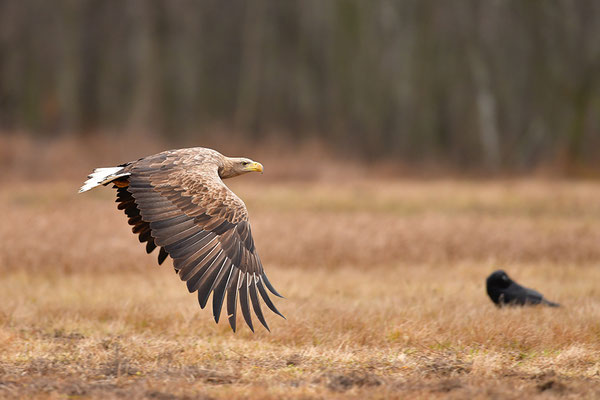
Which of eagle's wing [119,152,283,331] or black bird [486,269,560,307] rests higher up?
eagle's wing [119,152,283,331]

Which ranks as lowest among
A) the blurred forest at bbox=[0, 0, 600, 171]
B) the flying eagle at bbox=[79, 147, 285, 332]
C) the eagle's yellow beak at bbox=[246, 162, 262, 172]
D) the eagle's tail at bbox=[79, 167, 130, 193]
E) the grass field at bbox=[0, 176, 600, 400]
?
the grass field at bbox=[0, 176, 600, 400]

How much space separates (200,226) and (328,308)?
2.27 meters

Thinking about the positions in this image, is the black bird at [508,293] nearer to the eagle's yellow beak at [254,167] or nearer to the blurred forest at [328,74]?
the eagle's yellow beak at [254,167]

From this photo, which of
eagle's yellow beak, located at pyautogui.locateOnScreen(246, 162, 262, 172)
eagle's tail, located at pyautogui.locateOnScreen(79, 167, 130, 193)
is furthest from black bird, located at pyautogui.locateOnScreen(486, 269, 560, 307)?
eagle's tail, located at pyautogui.locateOnScreen(79, 167, 130, 193)

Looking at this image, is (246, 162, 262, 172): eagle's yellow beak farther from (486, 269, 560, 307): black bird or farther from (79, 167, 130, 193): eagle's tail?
(486, 269, 560, 307): black bird

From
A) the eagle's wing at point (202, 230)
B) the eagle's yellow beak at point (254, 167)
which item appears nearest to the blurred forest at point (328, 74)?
the eagle's yellow beak at point (254, 167)

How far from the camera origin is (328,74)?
1006 inches

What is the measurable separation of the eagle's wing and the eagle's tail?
17 cm

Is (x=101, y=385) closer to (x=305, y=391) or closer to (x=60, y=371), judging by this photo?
(x=60, y=371)

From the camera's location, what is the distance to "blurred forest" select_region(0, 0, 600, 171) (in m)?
22.8

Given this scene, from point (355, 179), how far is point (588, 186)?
6065 mm

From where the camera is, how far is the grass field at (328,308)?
18.4 feet

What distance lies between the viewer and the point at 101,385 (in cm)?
533

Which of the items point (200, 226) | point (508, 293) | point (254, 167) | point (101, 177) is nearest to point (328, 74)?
point (508, 293)
